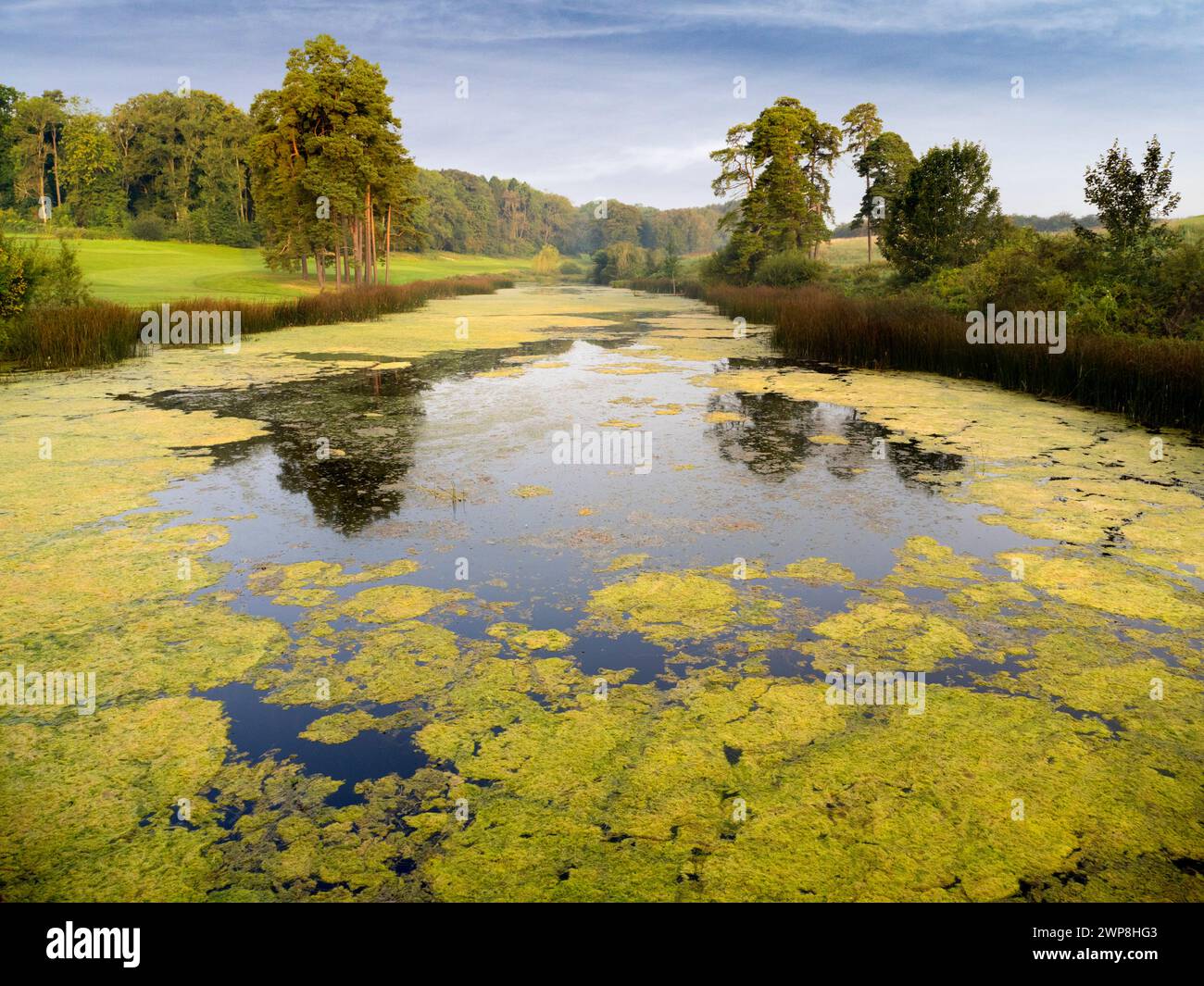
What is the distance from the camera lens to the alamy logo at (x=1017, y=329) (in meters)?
11.4

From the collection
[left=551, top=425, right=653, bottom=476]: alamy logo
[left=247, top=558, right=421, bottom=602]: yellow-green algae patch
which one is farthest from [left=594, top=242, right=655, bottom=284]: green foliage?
[left=247, top=558, right=421, bottom=602]: yellow-green algae patch

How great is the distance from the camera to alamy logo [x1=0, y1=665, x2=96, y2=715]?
3295 mm

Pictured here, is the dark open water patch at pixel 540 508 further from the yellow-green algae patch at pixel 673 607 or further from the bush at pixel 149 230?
the bush at pixel 149 230

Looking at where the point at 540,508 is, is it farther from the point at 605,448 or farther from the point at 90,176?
the point at 90,176

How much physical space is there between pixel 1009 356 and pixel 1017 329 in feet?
6.30

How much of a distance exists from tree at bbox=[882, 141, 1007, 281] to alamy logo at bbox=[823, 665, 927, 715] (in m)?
20.4

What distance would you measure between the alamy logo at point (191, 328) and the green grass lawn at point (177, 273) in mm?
4302

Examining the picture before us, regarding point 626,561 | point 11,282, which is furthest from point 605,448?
point 11,282

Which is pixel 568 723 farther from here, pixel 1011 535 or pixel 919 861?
pixel 1011 535

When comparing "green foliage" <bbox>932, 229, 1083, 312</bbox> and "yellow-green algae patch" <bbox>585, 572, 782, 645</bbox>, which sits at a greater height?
"green foliage" <bbox>932, 229, 1083, 312</bbox>

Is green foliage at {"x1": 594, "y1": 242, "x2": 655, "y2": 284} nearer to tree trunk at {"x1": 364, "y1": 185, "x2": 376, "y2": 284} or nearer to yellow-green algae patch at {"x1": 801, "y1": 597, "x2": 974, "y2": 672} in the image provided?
tree trunk at {"x1": 364, "y1": 185, "x2": 376, "y2": 284}

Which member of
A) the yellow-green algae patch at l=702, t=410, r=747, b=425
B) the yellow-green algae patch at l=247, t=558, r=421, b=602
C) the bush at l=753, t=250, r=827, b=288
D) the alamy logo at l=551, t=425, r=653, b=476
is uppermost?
the bush at l=753, t=250, r=827, b=288

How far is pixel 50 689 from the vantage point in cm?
339
